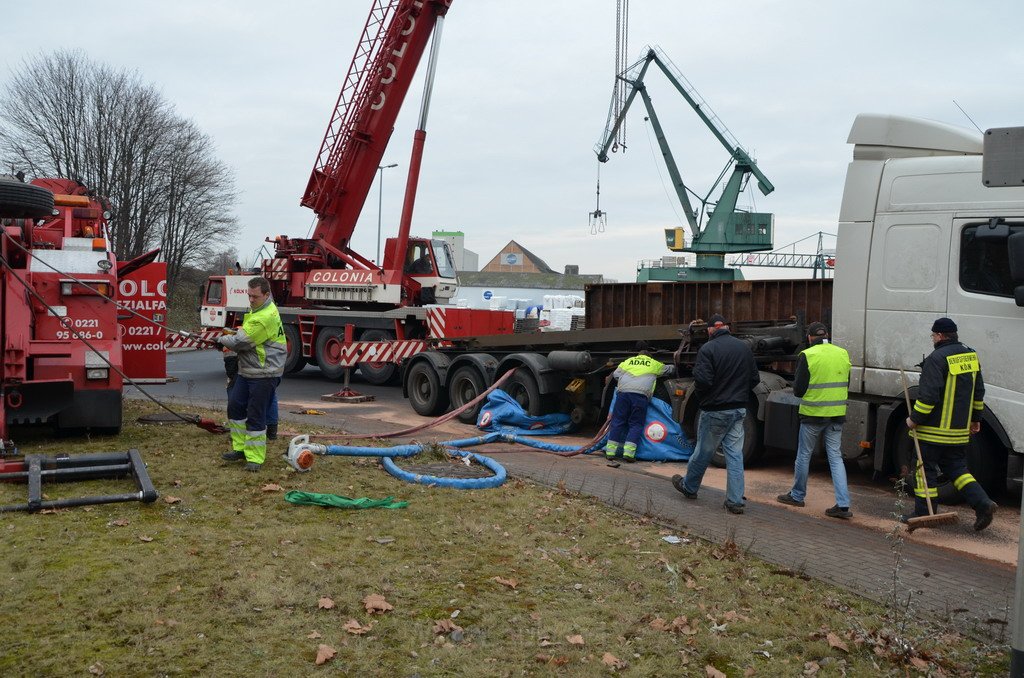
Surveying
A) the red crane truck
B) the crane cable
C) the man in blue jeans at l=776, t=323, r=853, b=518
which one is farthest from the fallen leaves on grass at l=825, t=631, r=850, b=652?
the red crane truck

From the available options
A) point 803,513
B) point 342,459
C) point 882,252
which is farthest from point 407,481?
point 882,252

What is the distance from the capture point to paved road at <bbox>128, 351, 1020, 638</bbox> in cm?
552

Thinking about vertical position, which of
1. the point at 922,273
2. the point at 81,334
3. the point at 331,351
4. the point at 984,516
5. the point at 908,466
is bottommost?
the point at 984,516

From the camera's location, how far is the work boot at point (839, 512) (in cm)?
747

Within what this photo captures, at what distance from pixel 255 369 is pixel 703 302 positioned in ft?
20.3

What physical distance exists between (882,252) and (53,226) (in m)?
8.84

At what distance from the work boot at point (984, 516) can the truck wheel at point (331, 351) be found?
13641mm

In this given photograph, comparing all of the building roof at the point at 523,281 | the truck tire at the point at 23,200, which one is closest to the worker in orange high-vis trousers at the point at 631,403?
the truck tire at the point at 23,200

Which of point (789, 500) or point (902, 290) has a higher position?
point (902, 290)

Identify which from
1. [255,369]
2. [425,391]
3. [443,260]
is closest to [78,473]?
[255,369]

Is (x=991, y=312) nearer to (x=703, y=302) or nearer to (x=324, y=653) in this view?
(x=703, y=302)

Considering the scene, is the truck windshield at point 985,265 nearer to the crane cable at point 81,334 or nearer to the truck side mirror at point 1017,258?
the truck side mirror at point 1017,258

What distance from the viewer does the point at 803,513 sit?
7703mm

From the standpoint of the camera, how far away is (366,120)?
1816 cm
